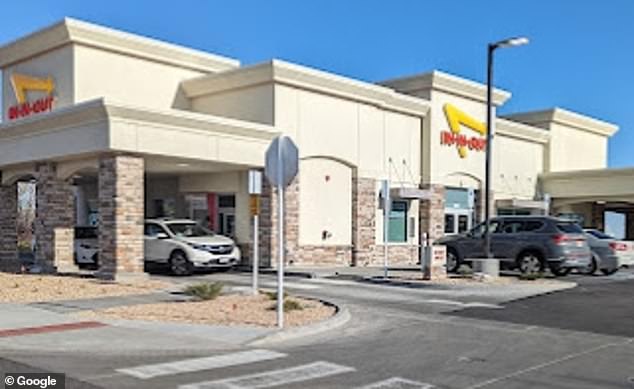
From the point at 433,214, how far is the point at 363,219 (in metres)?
4.29

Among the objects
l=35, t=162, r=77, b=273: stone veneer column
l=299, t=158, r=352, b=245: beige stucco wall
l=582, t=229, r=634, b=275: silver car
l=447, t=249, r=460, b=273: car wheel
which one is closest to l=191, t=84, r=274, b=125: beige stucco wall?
l=299, t=158, r=352, b=245: beige stucco wall

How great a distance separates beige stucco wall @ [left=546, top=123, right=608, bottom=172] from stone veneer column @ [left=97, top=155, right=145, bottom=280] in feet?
81.1

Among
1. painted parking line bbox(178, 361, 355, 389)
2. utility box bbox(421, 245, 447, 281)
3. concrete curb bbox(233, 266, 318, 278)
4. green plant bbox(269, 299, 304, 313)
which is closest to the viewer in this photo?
painted parking line bbox(178, 361, 355, 389)

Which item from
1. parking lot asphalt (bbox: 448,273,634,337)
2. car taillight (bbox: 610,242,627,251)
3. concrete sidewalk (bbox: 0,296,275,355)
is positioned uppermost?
car taillight (bbox: 610,242,627,251)

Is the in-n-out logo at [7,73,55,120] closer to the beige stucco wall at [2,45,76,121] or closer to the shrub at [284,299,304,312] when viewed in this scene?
the beige stucco wall at [2,45,76,121]

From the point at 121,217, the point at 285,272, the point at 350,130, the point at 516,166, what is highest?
the point at 350,130

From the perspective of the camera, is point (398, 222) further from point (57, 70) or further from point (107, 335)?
point (107, 335)

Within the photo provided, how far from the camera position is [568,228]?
19.9 metres

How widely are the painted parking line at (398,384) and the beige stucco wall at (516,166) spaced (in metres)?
26.4

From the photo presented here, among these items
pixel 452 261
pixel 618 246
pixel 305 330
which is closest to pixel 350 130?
pixel 452 261

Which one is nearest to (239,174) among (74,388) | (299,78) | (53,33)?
(299,78)

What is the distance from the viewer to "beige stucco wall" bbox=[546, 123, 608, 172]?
36350 millimetres

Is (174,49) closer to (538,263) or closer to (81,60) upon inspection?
(81,60)

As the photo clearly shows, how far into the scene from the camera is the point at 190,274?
66.4 feet
